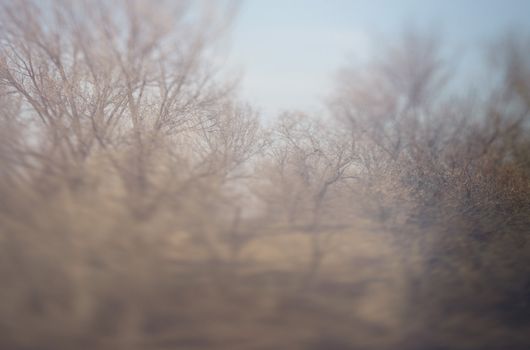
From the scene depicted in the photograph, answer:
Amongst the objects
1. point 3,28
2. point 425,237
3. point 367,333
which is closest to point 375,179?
point 425,237

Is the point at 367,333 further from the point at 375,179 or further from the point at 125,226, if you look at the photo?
the point at 375,179

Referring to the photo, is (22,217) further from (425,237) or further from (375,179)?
(375,179)

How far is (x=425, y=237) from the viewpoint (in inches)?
283

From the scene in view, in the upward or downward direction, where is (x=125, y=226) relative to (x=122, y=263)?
upward

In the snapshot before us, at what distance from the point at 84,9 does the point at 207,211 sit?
6.65 meters

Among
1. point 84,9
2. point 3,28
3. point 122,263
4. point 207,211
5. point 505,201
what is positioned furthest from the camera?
point 505,201

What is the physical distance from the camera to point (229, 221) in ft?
17.4

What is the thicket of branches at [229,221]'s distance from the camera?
13.3 ft

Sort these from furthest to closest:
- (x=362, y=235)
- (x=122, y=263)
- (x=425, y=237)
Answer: (x=425, y=237) → (x=362, y=235) → (x=122, y=263)

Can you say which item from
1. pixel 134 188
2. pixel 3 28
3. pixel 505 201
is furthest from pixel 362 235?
pixel 3 28

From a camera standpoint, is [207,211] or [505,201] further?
[505,201]

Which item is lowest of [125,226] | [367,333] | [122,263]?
[367,333]

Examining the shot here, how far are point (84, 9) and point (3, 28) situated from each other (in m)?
2.64

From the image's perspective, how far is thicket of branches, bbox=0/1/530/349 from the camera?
13.3ft
